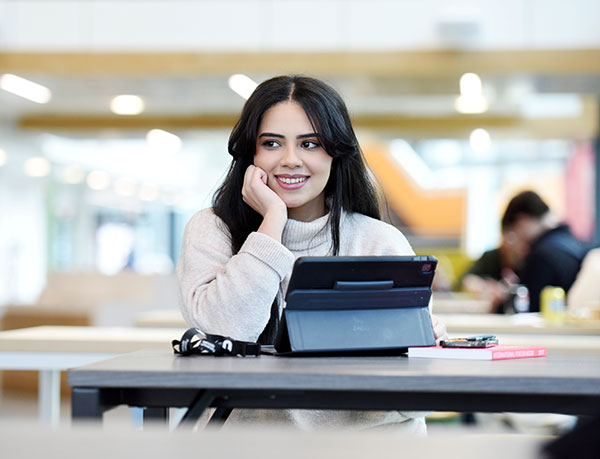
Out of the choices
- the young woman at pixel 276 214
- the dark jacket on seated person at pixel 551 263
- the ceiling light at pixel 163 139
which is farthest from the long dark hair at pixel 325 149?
the ceiling light at pixel 163 139

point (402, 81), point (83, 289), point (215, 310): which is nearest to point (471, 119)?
point (402, 81)

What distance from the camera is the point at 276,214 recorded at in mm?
1897

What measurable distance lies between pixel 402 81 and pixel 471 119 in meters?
2.62

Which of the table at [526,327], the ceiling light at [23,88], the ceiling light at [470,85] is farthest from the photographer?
the ceiling light at [23,88]

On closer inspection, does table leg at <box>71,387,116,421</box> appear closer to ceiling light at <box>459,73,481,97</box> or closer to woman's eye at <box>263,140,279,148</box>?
woman's eye at <box>263,140,279,148</box>

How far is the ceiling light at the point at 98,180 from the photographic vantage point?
14.1 metres

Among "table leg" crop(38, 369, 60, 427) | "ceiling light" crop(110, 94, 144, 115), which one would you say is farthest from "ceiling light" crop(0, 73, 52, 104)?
"table leg" crop(38, 369, 60, 427)

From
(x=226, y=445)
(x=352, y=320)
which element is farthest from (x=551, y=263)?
(x=226, y=445)

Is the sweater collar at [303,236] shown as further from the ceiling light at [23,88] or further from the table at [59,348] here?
the ceiling light at [23,88]

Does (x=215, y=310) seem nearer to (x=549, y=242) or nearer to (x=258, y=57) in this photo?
(x=549, y=242)

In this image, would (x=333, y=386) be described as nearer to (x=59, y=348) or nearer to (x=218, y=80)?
(x=59, y=348)

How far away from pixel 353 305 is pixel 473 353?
0.77 feet

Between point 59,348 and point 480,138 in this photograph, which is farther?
point 480,138

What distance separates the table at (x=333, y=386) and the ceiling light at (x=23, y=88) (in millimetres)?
5434
